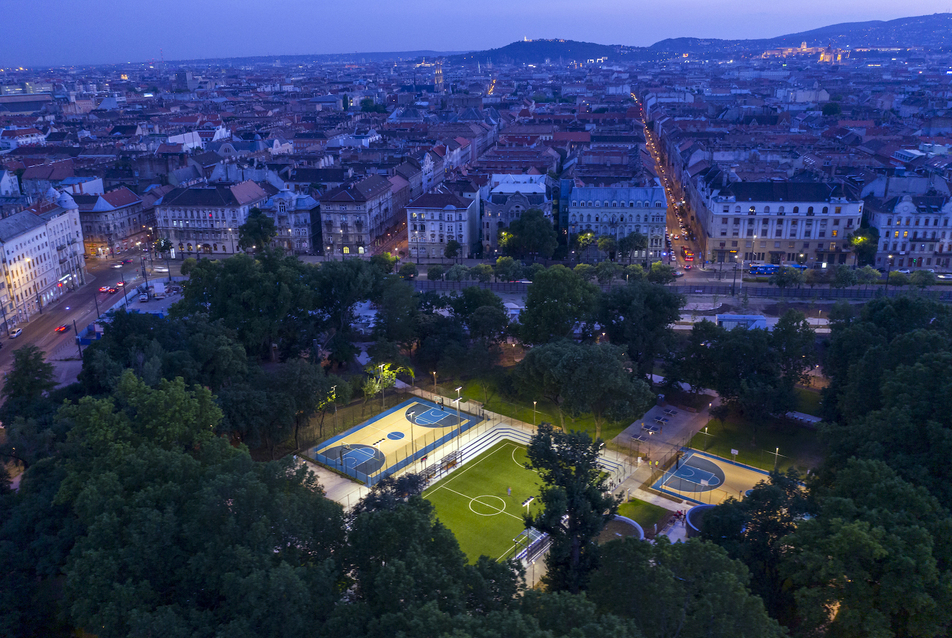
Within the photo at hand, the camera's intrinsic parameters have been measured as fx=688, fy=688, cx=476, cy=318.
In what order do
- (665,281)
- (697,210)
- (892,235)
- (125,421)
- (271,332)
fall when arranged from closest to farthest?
(125,421) < (271,332) < (665,281) < (892,235) < (697,210)

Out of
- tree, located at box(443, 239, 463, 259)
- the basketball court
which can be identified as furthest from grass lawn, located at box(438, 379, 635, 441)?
tree, located at box(443, 239, 463, 259)

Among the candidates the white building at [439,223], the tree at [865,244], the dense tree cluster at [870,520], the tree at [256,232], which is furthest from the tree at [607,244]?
the dense tree cluster at [870,520]

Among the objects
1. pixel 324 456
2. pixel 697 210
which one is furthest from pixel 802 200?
pixel 324 456

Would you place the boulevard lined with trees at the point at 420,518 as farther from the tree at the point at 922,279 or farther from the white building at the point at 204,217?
the white building at the point at 204,217

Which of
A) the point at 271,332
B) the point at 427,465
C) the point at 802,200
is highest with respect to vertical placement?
the point at 802,200

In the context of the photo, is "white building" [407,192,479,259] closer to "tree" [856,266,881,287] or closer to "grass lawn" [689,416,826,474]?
"tree" [856,266,881,287]

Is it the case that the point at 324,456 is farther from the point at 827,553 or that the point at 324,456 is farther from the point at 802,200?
the point at 802,200

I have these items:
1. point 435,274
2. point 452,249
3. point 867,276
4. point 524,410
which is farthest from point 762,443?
point 452,249
